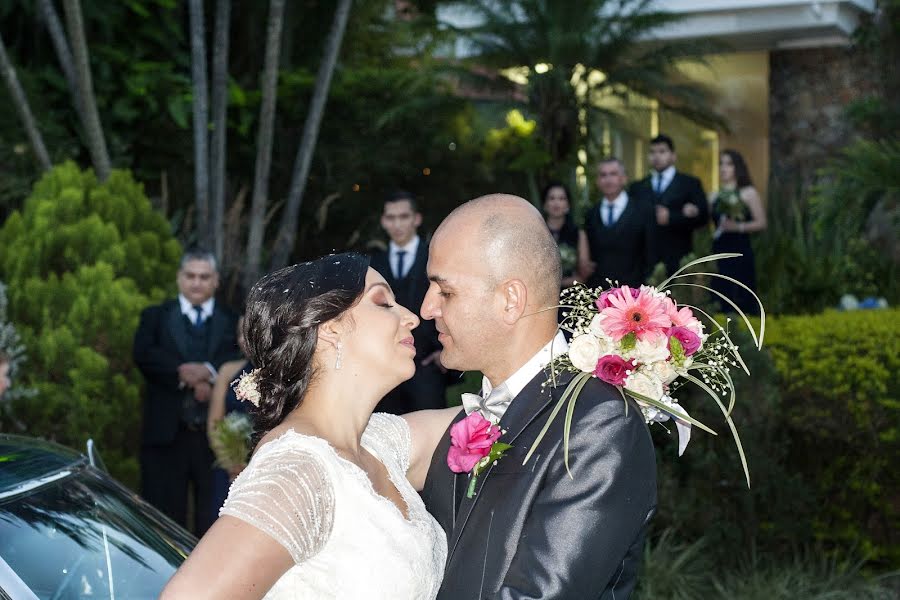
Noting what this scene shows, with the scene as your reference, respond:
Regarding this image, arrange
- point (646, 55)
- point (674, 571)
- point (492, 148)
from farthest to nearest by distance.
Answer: point (492, 148), point (646, 55), point (674, 571)

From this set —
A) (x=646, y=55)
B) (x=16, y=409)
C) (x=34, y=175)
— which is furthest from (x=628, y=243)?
(x=34, y=175)

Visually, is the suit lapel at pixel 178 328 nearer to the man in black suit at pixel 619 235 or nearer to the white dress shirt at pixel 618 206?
the man in black suit at pixel 619 235

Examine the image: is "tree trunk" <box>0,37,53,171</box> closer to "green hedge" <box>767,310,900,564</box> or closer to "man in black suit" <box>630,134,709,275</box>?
"man in black suit" <box>630,134,709,275</box>

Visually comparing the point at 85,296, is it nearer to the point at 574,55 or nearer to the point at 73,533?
the point at 73,533

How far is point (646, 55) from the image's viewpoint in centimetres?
1430

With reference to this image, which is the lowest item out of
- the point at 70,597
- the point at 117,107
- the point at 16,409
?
the point at 16,409

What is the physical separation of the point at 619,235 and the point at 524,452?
6177mm

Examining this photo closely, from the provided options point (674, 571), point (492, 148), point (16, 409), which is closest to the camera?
point (674, 571)

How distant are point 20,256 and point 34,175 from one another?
4207 millimetres

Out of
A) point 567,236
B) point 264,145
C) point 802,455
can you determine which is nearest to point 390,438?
point 802,455

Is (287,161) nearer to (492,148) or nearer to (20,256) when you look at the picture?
(492,148)

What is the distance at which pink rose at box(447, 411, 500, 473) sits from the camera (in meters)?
3.03

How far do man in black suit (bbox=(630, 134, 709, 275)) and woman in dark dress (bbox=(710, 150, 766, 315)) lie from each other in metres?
0.17

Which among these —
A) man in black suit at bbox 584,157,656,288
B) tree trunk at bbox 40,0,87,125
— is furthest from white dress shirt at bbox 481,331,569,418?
tree trunk at bbox 40,0,87,125
